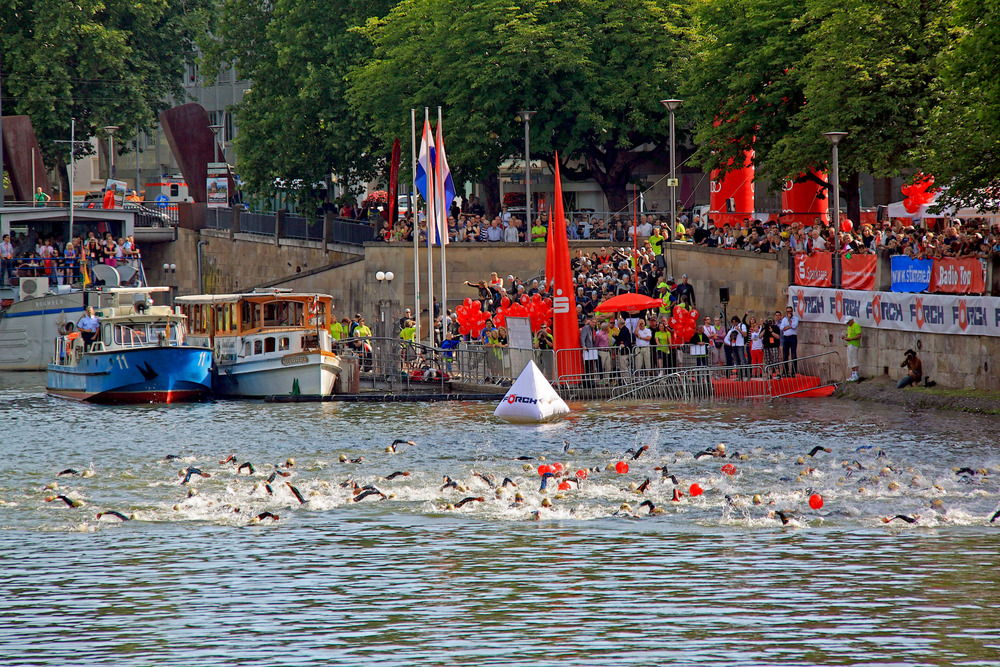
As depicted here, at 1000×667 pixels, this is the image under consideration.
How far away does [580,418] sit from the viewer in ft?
111

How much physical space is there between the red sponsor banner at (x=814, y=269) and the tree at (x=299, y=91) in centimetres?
2430

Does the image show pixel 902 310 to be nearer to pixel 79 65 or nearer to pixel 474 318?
pixel 474 318

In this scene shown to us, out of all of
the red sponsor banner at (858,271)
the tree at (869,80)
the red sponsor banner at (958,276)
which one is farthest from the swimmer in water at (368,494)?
the tree at (869,80)

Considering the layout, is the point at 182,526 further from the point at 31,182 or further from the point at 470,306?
the point at 31,182

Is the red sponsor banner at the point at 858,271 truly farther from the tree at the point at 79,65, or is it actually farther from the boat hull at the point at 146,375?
the tree at the point at 79,65

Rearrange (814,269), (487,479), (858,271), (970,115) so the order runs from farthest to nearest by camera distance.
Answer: (814,269) < (858,271) < (970,115) < (487,479)

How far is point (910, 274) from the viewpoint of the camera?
33.9 meters

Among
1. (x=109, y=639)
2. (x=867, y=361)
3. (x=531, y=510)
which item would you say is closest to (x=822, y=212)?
(x=867, y=361)

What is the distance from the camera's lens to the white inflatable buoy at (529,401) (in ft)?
109

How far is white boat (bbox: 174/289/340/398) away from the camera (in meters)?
41.0

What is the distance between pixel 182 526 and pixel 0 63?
182ft

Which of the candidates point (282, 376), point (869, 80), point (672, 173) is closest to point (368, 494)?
point (282, 376)

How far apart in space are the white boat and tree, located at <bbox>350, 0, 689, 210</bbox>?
460 inches

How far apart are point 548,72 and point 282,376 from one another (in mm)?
16516
